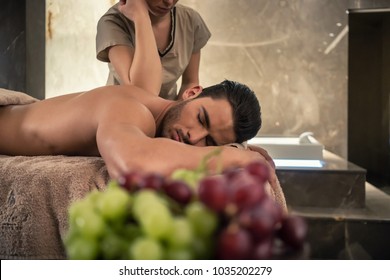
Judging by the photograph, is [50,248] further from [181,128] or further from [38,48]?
[38,48]

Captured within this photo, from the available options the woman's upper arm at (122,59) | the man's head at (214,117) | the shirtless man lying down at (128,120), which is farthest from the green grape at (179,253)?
the woman's upper arm at (122,59)

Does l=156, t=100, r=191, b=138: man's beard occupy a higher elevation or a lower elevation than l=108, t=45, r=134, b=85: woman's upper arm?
lower

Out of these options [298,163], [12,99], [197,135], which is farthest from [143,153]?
[298,163]

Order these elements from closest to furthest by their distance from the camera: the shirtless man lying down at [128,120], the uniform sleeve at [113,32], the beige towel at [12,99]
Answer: the shirtless man lying down at [128,120] < the beige towel at [12,99] < the uniform sleeve at [113,32]

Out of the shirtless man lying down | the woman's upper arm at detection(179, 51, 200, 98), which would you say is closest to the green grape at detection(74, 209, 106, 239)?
the shirtless man lying down

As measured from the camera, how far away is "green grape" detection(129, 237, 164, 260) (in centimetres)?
25

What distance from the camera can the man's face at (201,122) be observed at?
0.87m

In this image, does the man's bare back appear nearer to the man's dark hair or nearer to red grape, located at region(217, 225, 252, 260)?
the man's dark hair

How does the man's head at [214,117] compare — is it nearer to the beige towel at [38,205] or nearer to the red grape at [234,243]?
the beige towel at [38,205]

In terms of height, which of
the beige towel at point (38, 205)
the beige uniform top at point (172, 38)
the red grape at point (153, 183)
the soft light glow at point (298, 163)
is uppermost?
the beige uniform top at point (172, 38)

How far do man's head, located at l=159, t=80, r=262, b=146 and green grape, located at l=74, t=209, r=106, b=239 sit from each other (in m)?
0.58

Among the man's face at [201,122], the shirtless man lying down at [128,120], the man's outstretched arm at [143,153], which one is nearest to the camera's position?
the man's outstretched arm at [143,153]

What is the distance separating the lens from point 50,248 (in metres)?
0.67

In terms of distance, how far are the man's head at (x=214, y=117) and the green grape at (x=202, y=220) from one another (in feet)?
1.97
